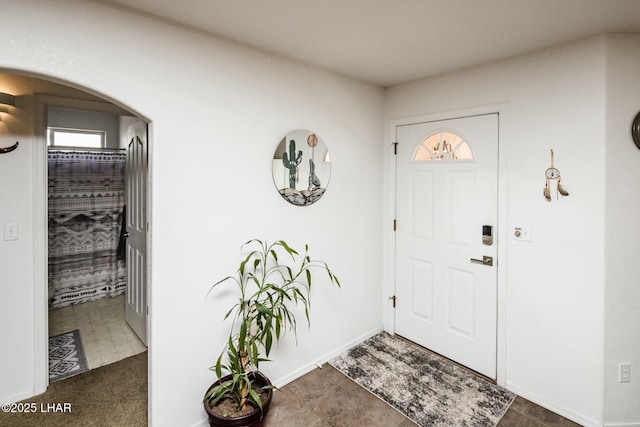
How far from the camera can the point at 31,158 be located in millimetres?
2141

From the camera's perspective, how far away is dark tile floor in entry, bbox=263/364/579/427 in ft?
6.61

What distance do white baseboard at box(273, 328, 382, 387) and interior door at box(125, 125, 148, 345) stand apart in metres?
1.40

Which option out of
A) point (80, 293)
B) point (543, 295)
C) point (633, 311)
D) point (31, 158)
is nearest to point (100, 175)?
point (80, 293)

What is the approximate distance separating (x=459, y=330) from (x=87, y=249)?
4241 mm

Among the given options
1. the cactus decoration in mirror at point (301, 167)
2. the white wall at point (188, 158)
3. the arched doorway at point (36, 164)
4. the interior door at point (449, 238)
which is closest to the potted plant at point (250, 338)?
the white wall at point (188, 158)

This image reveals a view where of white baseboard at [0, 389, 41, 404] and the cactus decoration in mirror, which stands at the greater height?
the cactus decoration in mirror

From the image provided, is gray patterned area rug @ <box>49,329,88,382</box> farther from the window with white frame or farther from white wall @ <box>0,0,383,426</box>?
the window with white frame

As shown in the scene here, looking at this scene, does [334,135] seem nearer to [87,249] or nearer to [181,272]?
[181,272]

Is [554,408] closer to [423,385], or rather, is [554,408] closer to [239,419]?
[423,385]

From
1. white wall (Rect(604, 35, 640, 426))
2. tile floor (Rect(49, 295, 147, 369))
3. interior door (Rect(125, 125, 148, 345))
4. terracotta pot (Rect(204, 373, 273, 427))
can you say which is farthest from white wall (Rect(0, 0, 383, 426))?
white wall (Rect(604, 35, 640, 426))

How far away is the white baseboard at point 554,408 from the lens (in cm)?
199

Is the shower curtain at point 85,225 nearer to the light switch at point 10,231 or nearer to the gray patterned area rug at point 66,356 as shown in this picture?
the gray patterned area rug at point 66,356

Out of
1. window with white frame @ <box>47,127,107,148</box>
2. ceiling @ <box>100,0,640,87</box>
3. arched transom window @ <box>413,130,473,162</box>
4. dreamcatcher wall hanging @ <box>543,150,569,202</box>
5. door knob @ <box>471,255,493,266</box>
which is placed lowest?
door knob @ <box>471,255,493,266</box>

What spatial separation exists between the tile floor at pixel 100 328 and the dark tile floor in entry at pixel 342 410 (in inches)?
60.3
